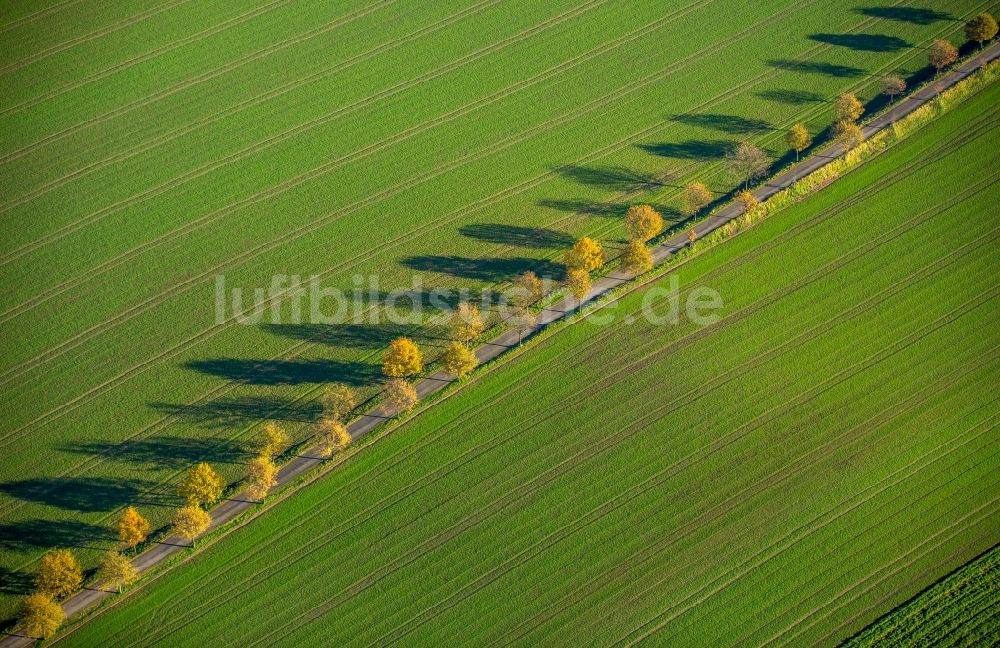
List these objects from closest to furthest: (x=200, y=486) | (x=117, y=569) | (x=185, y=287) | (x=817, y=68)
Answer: (x=117, y=569), (x=200, y=486), (x=185, y=287), (x=817, y=68)

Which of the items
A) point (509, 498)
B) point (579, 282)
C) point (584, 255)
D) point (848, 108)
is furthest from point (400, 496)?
point (848, 108)

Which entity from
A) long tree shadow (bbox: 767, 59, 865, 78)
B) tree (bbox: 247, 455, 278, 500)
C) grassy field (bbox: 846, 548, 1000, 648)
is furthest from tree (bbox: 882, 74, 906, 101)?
tree (bbox: 247, 455, 278, 500)

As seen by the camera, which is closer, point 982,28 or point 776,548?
point 776,548

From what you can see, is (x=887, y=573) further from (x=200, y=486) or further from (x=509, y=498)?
(x=200, y=486)

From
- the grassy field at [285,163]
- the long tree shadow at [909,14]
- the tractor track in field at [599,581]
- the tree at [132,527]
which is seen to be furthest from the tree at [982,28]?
the tree at [132,527]

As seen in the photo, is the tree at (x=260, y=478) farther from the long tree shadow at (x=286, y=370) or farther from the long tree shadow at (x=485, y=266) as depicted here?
the long tree shadow at (x=485, y=266)

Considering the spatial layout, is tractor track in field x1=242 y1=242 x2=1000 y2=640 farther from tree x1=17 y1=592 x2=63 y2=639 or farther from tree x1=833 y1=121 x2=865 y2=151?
tree x1=833 y1=121 x2=865 y2=151
